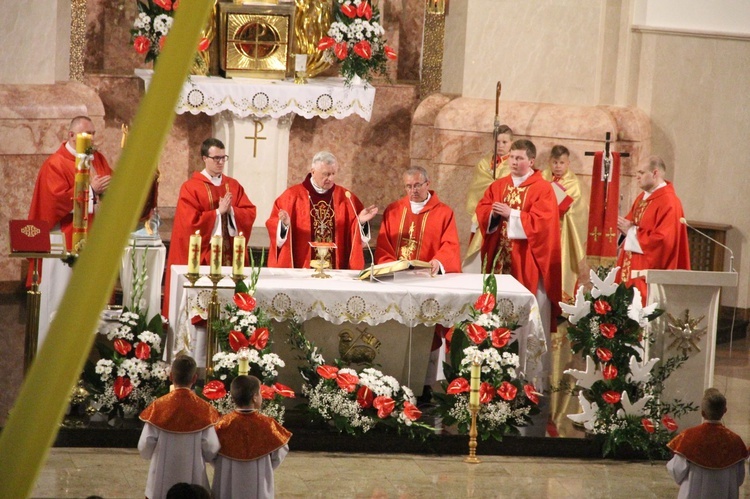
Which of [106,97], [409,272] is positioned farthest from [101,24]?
[409,272]

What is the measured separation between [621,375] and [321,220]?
270 centimetres

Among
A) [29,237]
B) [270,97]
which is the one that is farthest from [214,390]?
[270,97]

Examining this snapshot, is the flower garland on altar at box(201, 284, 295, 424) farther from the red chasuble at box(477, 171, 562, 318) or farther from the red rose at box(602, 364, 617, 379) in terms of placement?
the red chasuble at box(477, 171, 562, 318)

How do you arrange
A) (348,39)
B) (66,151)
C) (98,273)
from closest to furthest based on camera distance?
(98,273)
(66,151)
(348,39)

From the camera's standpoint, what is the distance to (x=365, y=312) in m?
6.77

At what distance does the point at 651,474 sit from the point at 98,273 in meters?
6.45

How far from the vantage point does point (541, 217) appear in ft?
27.4

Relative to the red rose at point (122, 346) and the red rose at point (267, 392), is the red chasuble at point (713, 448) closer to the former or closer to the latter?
the red rose at point (267, 392)

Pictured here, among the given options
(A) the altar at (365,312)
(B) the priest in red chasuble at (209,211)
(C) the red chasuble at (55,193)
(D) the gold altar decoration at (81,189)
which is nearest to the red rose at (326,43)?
(B) the priest in red chasuble at (209,211)

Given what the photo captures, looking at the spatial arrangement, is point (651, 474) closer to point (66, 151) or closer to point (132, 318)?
point (132, 318)

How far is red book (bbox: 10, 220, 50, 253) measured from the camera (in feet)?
19.2

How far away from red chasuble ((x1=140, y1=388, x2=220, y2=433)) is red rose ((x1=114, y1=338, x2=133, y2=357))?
169cm

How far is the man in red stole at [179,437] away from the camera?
15.2 feet

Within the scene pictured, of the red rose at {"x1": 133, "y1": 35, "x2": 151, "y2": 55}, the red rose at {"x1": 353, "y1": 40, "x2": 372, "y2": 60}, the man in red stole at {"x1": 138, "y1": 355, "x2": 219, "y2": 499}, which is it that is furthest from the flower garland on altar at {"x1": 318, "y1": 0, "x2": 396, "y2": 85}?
the man in red stole at {"x1": 138, "y1": 355, "x2": 219, "y2": 499}
